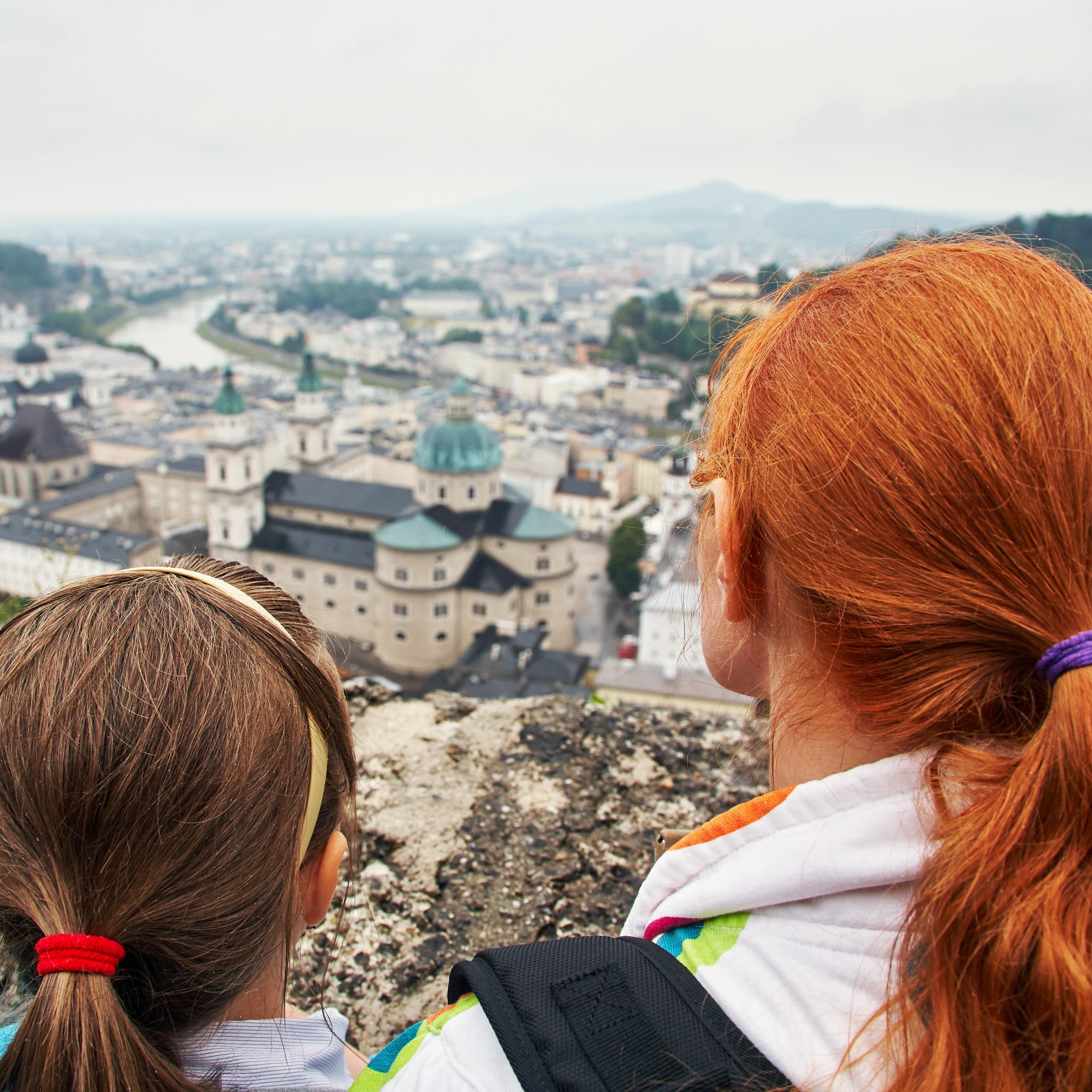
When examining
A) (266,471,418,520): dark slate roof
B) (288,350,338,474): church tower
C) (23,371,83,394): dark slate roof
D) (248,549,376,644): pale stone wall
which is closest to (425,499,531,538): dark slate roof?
(266,471,418,520): dark slate roof

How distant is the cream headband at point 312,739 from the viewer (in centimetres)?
98

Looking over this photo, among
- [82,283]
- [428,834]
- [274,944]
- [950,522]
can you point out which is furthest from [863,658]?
[82,283]

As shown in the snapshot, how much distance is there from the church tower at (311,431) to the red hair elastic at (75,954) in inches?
908

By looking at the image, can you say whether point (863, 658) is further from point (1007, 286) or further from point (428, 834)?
point (428, 834)

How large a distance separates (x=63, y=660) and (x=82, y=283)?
10054 cm

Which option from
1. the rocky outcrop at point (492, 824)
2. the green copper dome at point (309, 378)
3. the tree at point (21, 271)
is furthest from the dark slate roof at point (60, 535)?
the tree at point (21, 271)

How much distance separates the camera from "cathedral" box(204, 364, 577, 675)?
56.5 ft

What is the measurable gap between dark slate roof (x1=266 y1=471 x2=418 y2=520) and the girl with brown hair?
718 inches

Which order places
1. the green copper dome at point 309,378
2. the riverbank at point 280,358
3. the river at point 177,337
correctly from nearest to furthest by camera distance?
the green copper dome at point 309,378 → the riverbank at point 280,358 → the river at point 177,337

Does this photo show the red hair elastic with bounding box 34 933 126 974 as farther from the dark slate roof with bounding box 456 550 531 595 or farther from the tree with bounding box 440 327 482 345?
the tree with bounding box 440 327 482 345

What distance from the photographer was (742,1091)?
2.46 ft

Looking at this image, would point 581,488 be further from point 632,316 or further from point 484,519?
point 632,316

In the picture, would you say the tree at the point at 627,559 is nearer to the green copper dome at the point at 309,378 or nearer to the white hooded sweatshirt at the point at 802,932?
the green copper dome at the point at 309,378

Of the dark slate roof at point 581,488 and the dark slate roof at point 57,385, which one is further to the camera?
the dark slate roof at point 57,385
